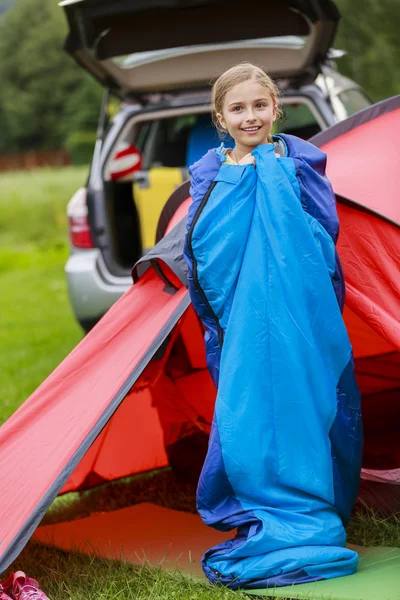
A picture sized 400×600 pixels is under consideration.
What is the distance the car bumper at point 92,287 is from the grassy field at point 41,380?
76 cm

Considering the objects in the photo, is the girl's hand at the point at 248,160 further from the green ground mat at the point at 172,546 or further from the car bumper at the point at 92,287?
the car bumper at the point at 92,287

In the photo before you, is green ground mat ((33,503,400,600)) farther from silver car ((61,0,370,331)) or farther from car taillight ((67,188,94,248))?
car taillight ((67,188,94,248))

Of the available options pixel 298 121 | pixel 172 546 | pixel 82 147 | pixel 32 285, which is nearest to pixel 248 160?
pixel 172 546

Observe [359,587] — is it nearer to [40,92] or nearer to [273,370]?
[273,370]

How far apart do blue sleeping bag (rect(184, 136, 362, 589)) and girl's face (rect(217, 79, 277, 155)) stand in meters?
0.06

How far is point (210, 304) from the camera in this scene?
9.59 feet

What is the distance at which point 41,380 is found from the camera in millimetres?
6348

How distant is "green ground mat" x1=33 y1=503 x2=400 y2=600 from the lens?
2723 millimetres

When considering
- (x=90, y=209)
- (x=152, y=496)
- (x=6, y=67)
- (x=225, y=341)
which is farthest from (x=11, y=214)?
(x=6, y=67)

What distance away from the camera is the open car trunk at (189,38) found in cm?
447

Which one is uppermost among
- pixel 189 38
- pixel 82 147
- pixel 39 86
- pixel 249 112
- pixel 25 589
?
pixel 39 86

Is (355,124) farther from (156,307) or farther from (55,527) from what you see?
(55,527)

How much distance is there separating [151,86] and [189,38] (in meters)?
0.54

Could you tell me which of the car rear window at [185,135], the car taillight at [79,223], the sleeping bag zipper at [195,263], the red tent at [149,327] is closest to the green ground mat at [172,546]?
the red tent at [149,327]
